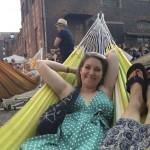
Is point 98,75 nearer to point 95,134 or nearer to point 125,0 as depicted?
point 95,134

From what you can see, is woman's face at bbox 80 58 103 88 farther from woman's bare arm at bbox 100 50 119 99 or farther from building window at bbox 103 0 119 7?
building window at bbox 103 0 119 7

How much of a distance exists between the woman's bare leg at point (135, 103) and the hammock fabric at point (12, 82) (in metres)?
1.48

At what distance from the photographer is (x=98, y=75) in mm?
2154

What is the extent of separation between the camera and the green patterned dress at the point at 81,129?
1.76 m

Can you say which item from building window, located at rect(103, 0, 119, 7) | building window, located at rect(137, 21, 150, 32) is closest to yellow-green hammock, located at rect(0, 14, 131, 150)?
building window, located at rect(103, 0, 119, 7)

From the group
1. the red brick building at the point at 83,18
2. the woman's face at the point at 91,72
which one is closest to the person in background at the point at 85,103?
the woman's face at the point at 91,72

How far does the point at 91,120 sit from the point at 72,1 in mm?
13233

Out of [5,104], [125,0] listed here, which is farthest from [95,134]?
[125,0]

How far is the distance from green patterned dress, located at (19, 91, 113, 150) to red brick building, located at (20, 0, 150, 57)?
1167 centimetres

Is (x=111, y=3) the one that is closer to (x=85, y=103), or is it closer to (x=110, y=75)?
(x=110, y=75)

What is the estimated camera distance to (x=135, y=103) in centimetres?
187

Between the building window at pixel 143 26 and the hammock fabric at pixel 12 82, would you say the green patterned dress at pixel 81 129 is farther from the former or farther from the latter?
the building window at pixel 143 26

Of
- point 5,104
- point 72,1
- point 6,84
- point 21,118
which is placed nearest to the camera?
point 21,118

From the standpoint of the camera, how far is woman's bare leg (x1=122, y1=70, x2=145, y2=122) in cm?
178
